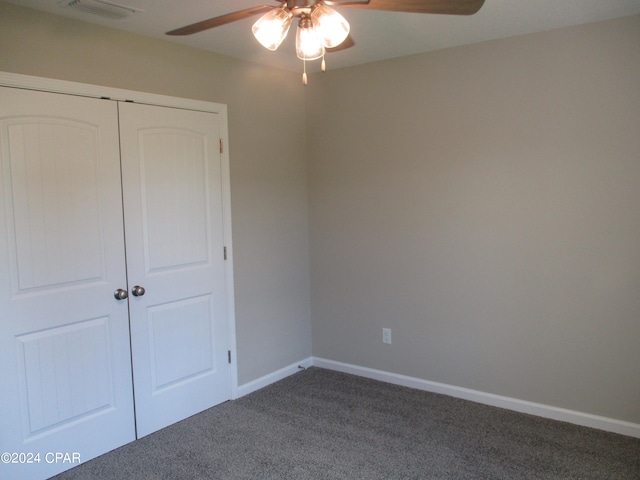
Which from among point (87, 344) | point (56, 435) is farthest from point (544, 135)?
point (56, 435)

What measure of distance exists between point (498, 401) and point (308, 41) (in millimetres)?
2703

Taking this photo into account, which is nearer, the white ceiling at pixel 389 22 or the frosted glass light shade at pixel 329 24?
the frosted glass light shade at pixel 329 24

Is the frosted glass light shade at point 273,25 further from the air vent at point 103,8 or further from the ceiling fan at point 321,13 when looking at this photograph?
the air vent at point 103,8

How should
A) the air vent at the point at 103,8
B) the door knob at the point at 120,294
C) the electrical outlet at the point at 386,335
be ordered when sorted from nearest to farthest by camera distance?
1. the air vent at the point at 103,8
2. the door knob at the point at 120,294
3. the electrical outlet at the point at 386,335

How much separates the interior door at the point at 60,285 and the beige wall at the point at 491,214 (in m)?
1.80

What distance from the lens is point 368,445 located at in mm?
2832

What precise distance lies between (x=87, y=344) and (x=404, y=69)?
9.21 ft

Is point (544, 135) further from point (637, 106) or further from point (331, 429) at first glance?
point (331, 429)

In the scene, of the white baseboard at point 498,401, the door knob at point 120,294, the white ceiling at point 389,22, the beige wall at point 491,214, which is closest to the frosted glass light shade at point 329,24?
the white ceiling at point 389,22

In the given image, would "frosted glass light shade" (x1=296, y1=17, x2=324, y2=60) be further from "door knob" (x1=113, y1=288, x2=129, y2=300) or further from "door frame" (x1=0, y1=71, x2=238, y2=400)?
"door knob" (x1=113, y1=288, x2=129, y2=300)

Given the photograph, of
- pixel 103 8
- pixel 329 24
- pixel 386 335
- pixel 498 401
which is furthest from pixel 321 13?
pixel 498 401

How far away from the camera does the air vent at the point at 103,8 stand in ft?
7.72

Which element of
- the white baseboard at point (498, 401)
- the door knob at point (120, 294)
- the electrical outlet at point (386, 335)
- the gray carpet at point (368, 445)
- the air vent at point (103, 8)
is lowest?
the gray carpet at point (368, 445)

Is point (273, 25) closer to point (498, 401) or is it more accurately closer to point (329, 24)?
point (329, 24)
